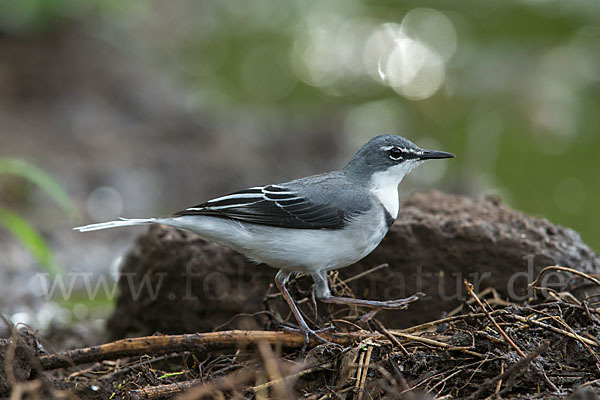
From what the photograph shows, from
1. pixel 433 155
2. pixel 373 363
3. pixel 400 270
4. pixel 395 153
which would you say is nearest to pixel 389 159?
pixel 395 153

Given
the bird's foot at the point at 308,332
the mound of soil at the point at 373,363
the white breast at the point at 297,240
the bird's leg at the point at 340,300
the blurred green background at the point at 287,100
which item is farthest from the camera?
the blurred green background at the point at 287,100

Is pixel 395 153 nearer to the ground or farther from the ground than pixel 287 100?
farther from the ground

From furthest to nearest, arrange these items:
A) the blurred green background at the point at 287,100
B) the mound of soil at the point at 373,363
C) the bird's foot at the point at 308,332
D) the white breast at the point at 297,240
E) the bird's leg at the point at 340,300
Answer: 1. the blurred green background at the point at 287,100
2. the bird's leg at the point at 340,300
3. the white breast at the point at 297,240
4. the bird's foot at the point at 308,332
5. the mound of soil at the point at 373,363

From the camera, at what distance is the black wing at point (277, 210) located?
5.04 m

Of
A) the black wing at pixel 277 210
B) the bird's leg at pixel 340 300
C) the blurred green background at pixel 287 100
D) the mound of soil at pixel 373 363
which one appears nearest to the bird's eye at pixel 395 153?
the black wing at pixel 277 210

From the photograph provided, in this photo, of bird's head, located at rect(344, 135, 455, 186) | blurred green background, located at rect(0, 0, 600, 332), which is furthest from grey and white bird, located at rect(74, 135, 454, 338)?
blurred green background, located at rect(0, 0, 600, 332)

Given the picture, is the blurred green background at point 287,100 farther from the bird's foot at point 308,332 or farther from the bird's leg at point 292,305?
the bird's foot at point 308,332

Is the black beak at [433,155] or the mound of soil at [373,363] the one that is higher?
the black beak at [433,155]

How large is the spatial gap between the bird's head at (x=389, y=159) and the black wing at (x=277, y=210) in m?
0.54

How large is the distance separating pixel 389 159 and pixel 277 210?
100 cm

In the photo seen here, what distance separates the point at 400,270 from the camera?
223 inches

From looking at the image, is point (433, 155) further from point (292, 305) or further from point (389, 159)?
point (292, 305)

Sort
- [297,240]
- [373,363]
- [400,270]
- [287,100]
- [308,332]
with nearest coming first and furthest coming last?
[373,363] → [308,332] → [297,240] → [400,270] → [287,100]

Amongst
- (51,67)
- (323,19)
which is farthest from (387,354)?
(323,19)
